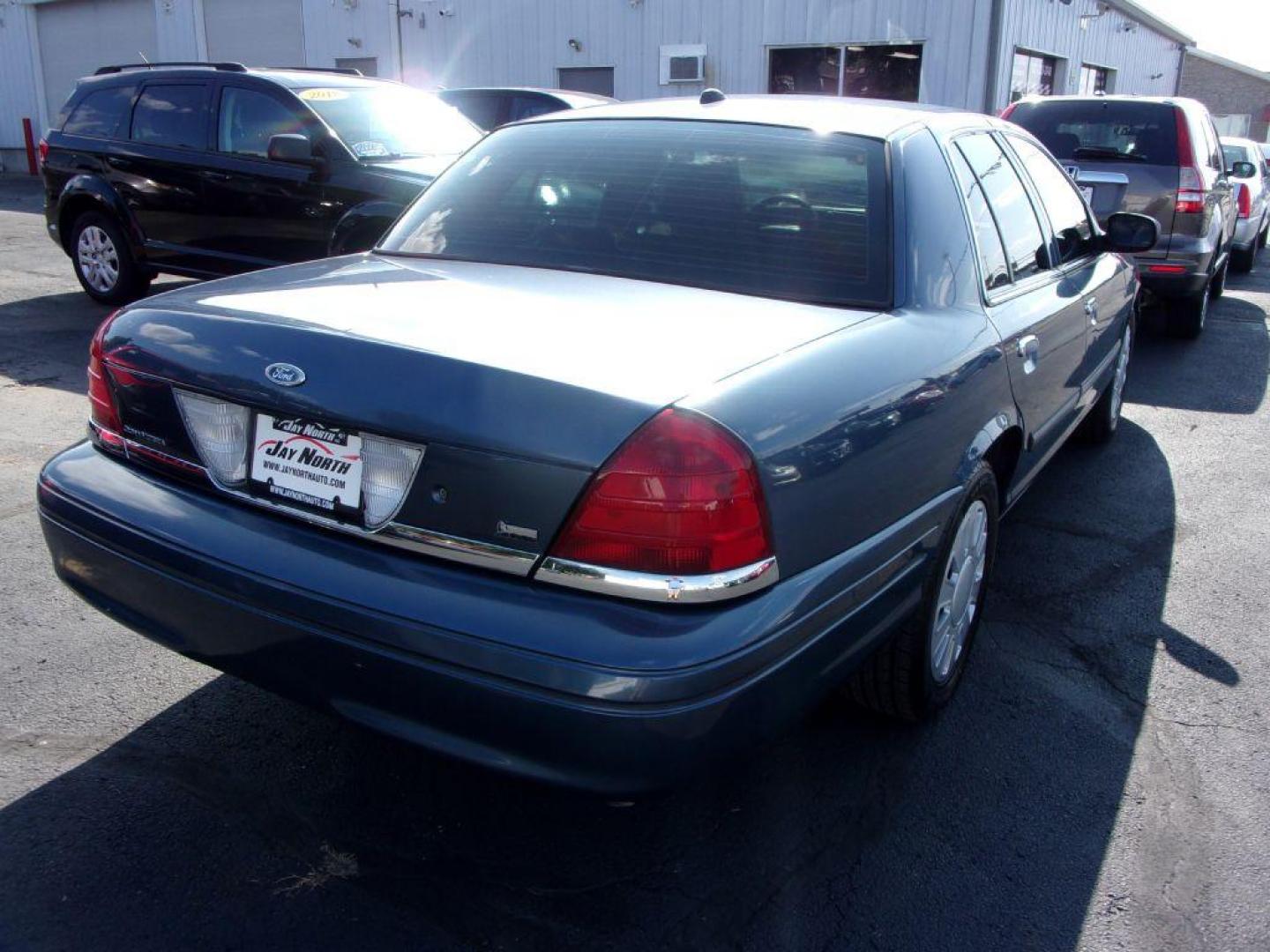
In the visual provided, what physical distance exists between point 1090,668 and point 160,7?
80.4 feet

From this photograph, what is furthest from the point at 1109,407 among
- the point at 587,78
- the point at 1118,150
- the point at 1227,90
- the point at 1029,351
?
the point at 1227,90

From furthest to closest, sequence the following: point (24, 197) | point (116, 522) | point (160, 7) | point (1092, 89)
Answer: point (160, 7) → point (1092, 89) → point (24, 197) → point (116, 522)

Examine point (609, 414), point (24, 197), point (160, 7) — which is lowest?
point (24, 197)

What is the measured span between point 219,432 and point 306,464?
28cm

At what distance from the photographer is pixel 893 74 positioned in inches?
641

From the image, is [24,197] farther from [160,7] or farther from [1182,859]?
[1182,859]

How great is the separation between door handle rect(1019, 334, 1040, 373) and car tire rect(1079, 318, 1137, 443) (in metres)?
2.13

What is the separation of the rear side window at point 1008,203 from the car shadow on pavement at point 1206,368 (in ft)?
11.4

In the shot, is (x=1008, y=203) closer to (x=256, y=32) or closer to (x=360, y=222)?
(x=360, y=222)

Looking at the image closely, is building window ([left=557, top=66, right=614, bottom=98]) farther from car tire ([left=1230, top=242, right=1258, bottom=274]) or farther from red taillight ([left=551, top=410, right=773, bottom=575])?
red taillight ([left=551, top=410, right=773, bottom=575])

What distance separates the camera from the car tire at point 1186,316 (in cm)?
851

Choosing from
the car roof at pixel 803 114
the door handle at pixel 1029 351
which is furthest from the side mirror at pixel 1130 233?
the door handle at pixel 1029 351

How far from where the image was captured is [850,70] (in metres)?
16.5

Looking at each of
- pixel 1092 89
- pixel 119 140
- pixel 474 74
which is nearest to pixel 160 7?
pixel 474 74
